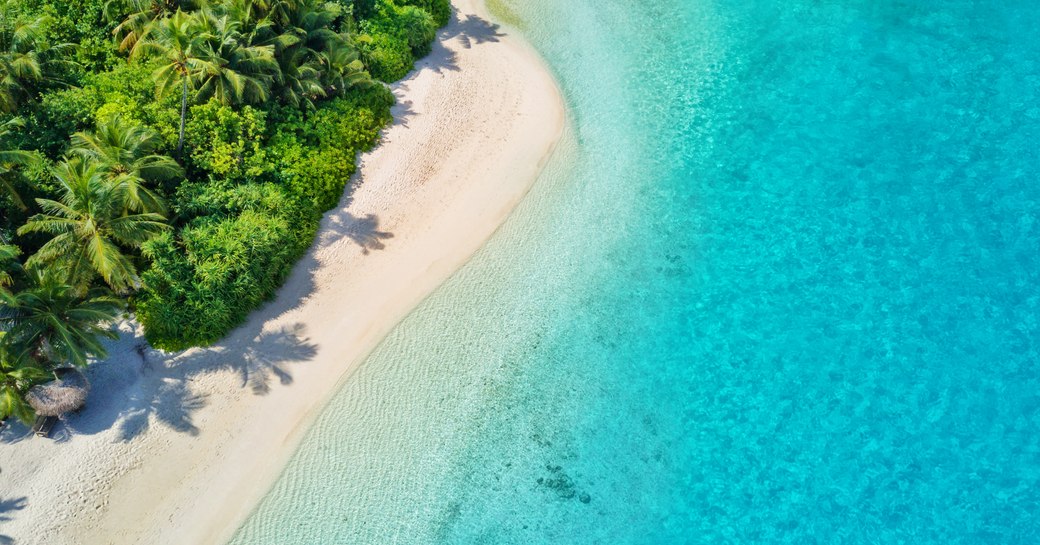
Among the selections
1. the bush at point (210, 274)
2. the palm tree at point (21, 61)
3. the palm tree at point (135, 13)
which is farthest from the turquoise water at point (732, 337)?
the palm tree at point (135, 13)

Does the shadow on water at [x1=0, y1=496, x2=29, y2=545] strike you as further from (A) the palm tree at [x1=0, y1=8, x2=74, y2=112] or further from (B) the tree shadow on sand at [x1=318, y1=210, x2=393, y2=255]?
(A) the palm tree at [x1=0, y1=8, x2=74, y2=112]

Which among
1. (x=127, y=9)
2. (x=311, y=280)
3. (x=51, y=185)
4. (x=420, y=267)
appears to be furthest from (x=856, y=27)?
(x=51, y=185)

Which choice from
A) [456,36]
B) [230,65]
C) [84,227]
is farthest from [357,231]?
[456,36]

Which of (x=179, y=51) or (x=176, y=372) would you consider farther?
(x=179, y=51)

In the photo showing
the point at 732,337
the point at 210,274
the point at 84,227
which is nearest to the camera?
the point at 84,227

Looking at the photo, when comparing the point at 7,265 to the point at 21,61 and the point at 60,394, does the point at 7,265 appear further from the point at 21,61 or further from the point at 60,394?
the point at 21,61

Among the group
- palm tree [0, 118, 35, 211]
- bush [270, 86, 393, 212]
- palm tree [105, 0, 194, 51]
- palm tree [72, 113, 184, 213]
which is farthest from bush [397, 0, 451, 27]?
palm tree [0, 118, 35, 211]

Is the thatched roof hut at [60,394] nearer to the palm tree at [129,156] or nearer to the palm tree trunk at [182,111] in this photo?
the palm tree at [129,156]

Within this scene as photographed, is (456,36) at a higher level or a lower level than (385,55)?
lower

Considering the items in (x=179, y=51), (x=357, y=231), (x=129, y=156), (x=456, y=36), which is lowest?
(x=357, y=231)
